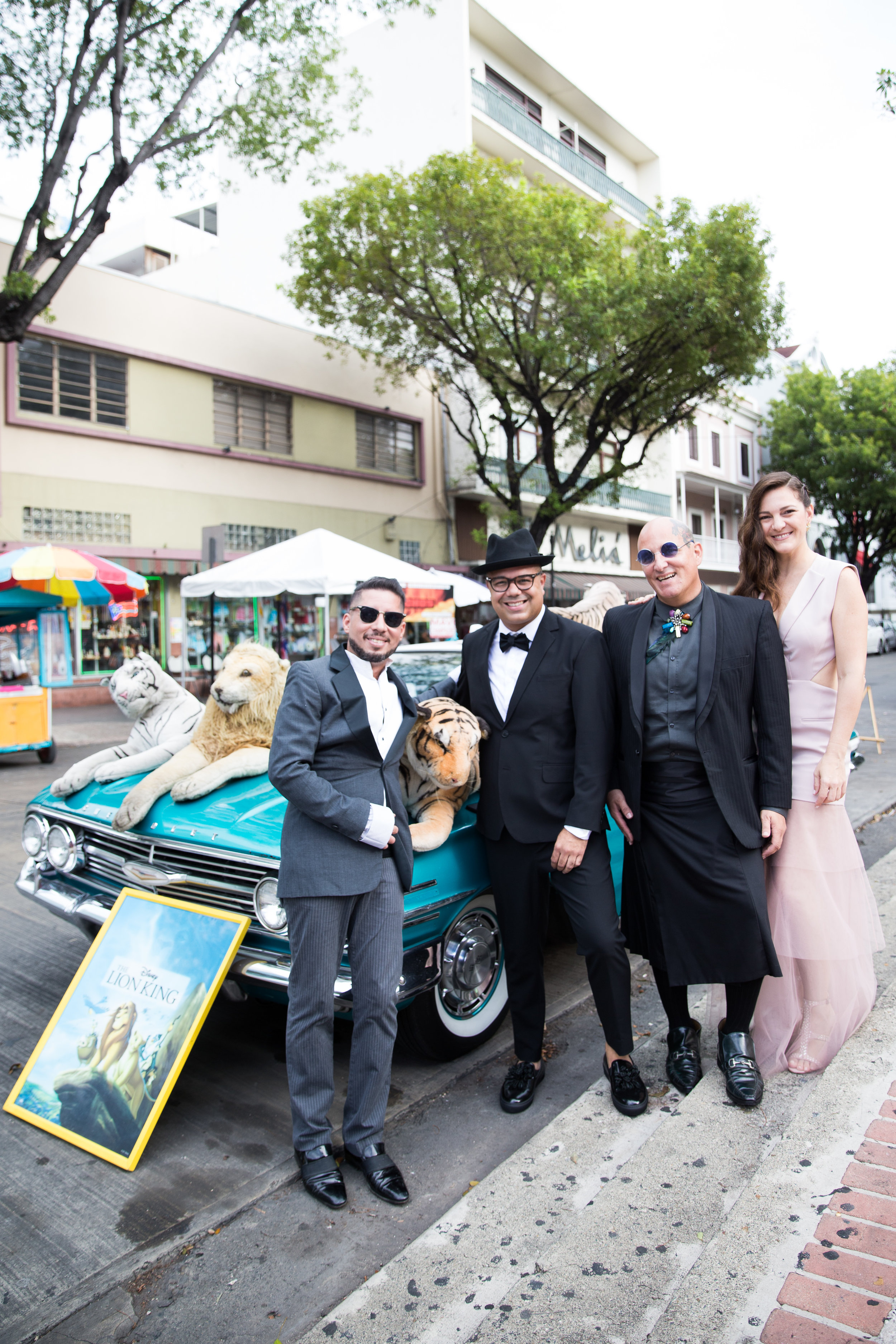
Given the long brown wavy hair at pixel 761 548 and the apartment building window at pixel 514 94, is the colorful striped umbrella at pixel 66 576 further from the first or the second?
the apartment building window at pixel 514 94

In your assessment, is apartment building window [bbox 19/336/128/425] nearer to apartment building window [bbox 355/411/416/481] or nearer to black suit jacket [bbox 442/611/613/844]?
apartment building window [bbox 355/411/416/481]

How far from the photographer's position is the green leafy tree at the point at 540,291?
587 inches

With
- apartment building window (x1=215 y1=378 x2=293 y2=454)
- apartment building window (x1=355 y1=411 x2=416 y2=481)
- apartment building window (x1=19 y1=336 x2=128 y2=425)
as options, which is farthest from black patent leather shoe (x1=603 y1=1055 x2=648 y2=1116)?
apartment building window (x1=355 y1=411 x2=416 y2=481)

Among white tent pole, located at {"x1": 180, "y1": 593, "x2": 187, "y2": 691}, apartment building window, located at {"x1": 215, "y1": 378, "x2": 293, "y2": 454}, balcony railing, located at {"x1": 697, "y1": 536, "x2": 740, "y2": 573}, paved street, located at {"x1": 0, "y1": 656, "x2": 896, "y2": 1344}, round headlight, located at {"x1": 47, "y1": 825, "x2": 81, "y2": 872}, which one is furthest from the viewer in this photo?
balcony railing, located at {"x1": 697, "y1": 536, "x2": 740, "y2": 573}

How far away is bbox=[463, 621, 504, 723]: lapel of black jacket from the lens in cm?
323

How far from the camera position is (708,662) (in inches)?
115

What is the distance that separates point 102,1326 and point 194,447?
17346 millimetres

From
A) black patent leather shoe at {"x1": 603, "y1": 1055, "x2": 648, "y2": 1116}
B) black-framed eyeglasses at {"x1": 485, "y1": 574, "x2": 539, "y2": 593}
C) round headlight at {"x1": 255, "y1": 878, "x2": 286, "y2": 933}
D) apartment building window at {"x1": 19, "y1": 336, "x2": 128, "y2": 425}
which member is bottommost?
black patent leather shoe at {"x1": 603, "y1": 1055, "x2": 648, "y2": 1116}

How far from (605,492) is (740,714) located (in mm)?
26496

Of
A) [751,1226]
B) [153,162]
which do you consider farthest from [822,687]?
[153,162]

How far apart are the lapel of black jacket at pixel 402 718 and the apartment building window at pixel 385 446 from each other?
1877 cm

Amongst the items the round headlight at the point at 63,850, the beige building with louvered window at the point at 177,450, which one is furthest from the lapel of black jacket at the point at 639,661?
the beige building with louvered window at the point at 177,450

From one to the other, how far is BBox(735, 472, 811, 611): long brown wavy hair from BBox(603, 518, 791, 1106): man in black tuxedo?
25 centimetres

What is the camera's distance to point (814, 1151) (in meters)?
2.53
